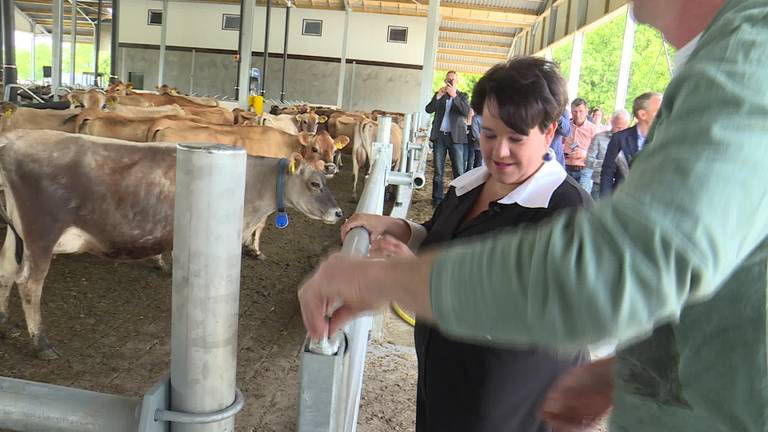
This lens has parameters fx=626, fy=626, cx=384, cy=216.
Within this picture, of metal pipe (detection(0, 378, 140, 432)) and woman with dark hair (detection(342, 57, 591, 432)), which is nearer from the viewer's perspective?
metal pipe (detection(0, 378, 140, 432))

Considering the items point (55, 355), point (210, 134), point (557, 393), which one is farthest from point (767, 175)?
point (210, 134)

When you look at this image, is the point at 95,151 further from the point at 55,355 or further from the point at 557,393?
the point at 557,393

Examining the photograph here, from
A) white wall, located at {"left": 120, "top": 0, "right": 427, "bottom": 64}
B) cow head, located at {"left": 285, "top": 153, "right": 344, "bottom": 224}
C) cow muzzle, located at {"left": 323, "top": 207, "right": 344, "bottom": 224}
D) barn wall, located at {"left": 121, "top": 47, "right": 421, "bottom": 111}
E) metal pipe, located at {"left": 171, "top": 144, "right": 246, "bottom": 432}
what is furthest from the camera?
barn wall, located at {"left": 121, "top": 47, "right": 421, "bottom": 111}

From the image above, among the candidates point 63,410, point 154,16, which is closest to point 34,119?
point 63,410

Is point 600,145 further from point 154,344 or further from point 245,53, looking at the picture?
point 245,53

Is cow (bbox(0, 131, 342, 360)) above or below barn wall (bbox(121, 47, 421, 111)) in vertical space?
below

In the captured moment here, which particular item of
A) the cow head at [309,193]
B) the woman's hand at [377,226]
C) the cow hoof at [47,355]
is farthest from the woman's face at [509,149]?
the cow head at [309,193]

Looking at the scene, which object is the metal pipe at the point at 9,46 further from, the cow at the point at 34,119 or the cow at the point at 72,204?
the cow at the point at 72,204

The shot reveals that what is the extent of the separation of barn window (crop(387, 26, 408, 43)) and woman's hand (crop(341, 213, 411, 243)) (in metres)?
25.0

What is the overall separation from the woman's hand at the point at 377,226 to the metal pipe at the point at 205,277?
0.65 m

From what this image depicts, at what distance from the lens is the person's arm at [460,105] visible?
28.4 feet

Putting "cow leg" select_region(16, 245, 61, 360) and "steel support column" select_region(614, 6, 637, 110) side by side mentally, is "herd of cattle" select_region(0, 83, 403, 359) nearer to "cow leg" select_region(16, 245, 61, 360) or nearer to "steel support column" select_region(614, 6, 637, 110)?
"cow leg" select_region(16, 245, 61, 360)

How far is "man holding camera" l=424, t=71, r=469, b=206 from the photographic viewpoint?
344 inches

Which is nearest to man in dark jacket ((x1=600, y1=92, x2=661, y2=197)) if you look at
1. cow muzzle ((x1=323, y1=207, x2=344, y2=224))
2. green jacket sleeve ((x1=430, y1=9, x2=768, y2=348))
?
cow muzzle ((x1=323, y1=207, x2=344, y2=224))
